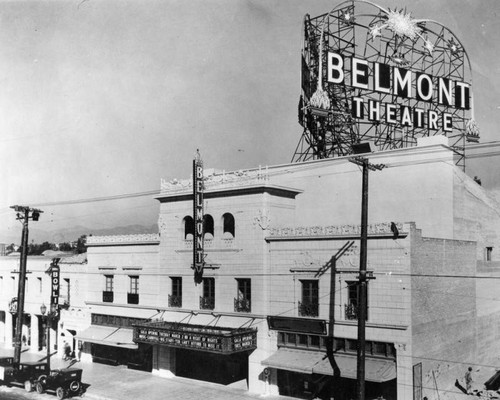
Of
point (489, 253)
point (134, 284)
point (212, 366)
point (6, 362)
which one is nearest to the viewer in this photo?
point (6, 362)

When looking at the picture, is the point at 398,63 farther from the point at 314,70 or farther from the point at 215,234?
the point at 215,234

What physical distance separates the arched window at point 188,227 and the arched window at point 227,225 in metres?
2.63

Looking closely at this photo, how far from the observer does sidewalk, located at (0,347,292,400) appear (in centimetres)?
2920

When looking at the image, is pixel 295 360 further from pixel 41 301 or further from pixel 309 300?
pixel 41 301

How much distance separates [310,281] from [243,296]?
4658 millimetres

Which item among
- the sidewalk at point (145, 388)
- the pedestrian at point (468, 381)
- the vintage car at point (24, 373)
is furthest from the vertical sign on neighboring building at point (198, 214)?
the pedestrian at point (468, 381)

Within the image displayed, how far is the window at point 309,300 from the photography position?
27.9 meters

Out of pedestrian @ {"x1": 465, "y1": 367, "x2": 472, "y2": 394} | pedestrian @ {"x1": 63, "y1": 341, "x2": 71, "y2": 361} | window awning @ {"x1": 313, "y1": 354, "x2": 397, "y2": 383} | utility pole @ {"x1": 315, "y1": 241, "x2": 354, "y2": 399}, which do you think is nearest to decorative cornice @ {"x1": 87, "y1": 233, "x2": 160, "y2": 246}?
pedestrian @ {"x1": 63, "y1": 341, "x2": 71, "y2": 361}

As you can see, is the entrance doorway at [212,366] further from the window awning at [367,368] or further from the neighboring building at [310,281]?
the window awning at [367,368]

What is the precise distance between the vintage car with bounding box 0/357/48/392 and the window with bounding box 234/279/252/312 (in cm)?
1173

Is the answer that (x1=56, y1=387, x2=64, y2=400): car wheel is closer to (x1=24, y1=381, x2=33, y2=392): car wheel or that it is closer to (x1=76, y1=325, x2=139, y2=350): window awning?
(x1=24, y1=381, x2=33, y2=392): car wheel

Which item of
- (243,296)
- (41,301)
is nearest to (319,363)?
(243,296)

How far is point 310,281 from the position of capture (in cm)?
2822

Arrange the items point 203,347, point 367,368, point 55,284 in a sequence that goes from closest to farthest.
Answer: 1. point 367,368
2. point 203,347
3. point 55,284
